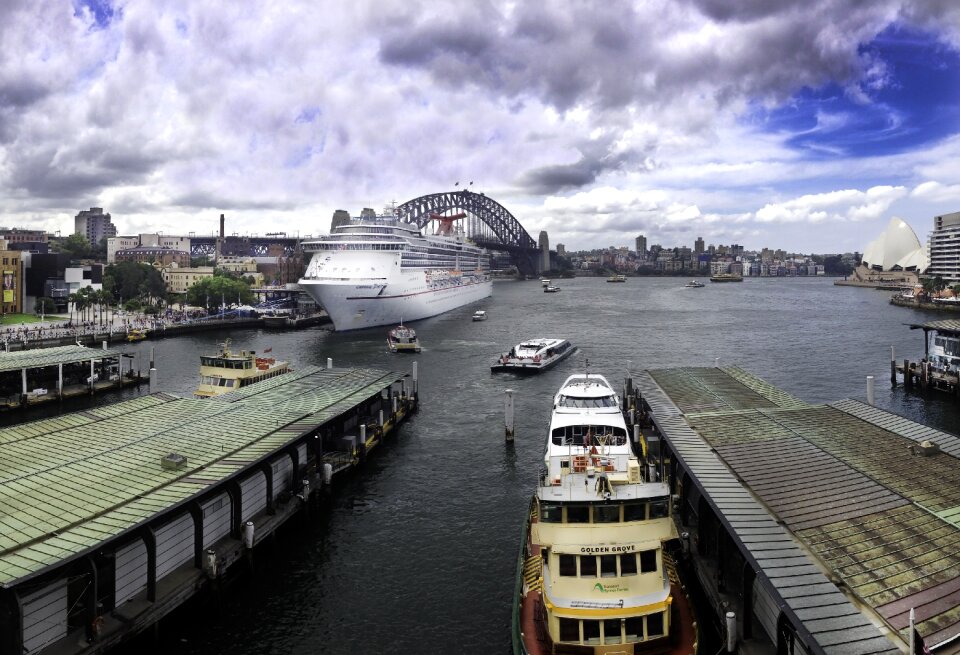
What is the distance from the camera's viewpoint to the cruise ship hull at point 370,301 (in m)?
75.3

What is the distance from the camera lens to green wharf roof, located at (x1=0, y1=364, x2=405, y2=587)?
1373 centimetres

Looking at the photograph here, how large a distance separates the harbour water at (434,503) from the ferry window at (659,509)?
4.86 m

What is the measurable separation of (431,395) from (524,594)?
2779cm

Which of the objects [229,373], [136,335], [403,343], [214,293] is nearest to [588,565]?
[229,373]

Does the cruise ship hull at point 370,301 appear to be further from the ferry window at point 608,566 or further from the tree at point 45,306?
the ferry window at point 608,566

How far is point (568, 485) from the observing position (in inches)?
548

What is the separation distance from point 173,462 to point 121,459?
1898 millimetres

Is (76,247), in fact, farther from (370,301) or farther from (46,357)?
(46,357)

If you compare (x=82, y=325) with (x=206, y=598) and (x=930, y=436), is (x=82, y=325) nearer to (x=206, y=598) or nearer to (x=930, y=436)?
(x=206, y=598)

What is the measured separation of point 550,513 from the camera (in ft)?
43.9

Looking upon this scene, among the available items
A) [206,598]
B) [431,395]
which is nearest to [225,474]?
[206,598]

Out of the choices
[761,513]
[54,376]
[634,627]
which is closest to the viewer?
[634,627]

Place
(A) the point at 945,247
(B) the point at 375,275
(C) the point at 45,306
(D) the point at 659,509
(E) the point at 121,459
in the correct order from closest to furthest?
(D) the point at 659,509 < (E) the point at 121,459 < (B) the point at 375,275 < (C) the point at 45,306 < (A) the point at 945,247

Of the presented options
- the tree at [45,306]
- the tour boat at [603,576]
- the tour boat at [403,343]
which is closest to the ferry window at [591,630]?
the tour boat at [603,576]
